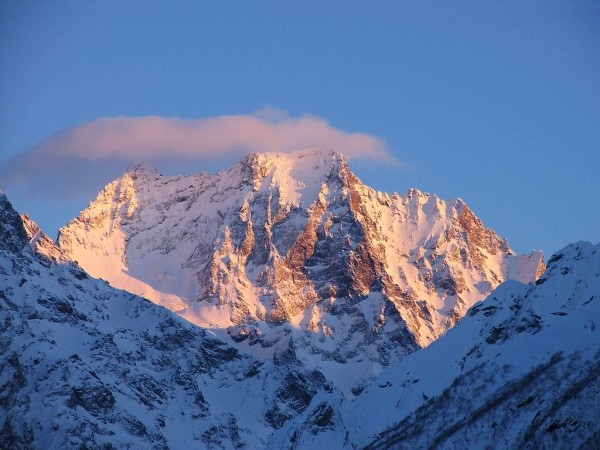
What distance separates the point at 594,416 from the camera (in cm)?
19962

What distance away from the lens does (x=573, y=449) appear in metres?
197

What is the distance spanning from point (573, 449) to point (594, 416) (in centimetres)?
479
